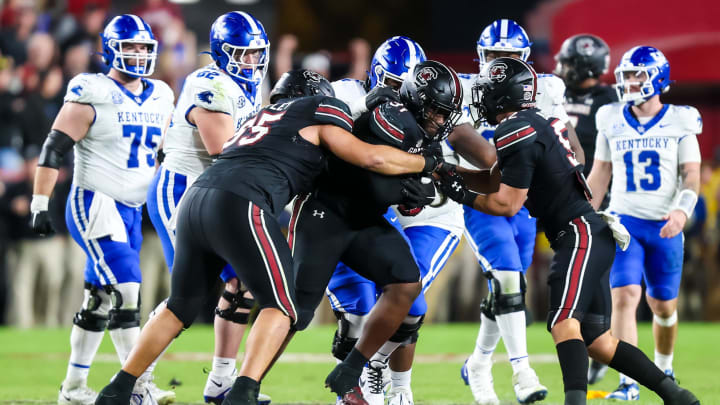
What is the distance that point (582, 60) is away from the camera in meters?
7.55

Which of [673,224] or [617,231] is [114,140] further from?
[673,224]

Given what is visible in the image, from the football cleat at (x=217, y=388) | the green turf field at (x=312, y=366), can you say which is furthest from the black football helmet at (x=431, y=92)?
the green turf field at (x=312, y=366)

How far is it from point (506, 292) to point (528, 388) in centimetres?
64

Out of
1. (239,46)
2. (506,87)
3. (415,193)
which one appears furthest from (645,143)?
(239,46)

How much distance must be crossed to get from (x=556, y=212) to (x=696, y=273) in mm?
9984

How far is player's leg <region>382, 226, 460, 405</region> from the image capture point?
524 cm

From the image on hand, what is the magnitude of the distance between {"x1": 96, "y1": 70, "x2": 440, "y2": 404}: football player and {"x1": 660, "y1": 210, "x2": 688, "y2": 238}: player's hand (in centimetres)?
220

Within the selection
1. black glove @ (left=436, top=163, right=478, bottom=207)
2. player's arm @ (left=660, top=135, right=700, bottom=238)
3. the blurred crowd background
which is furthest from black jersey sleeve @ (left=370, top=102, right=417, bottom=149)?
the blurred crowd background

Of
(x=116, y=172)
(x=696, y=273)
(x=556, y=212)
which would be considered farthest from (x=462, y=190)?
(x=696, y=273)

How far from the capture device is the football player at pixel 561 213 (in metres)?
4.96

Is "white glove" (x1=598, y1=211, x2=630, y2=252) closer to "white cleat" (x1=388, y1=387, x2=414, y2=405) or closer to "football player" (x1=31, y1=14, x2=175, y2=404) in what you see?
"white cleat" (x1=388, y1=387, x2=414, y2=405)

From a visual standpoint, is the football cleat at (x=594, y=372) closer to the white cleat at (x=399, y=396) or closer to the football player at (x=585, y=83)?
the football player at (x=585, y=83)

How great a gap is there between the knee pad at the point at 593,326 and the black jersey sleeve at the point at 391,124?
1.37 m

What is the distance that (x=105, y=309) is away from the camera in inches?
237
